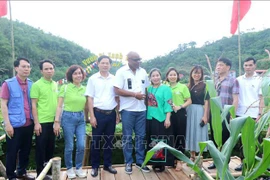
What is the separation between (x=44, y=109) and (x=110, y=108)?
661mm

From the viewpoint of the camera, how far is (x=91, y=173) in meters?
2.61

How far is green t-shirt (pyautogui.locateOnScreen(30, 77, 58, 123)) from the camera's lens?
2346 millimetres

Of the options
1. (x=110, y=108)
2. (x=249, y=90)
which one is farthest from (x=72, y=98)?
(x=249, y=90)

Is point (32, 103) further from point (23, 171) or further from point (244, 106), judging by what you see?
point (244, 106)

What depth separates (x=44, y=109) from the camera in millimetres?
2377

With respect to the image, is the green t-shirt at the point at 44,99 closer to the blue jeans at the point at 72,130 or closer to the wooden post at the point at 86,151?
the blue jeans at the point at 72,130

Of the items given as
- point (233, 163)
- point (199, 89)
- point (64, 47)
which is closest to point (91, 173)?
point (199, 89)

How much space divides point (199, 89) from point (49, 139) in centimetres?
172

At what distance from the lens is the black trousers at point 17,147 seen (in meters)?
2.29

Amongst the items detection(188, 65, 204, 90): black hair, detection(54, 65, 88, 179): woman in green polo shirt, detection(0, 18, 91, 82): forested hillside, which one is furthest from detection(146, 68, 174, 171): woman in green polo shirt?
detection(0, 18, 91, 82): forested hillside

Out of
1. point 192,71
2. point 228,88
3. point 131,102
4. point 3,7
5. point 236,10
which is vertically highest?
Result: point 236,10

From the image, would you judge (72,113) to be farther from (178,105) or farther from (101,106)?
(178,105)

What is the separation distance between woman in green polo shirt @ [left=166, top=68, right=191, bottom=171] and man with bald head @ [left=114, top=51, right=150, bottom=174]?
1.09ft

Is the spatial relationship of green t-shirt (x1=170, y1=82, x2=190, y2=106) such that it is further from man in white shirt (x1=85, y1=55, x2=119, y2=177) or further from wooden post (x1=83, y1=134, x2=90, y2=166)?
wooden post (x1=83, y1=134, x2=90, y2=166)
